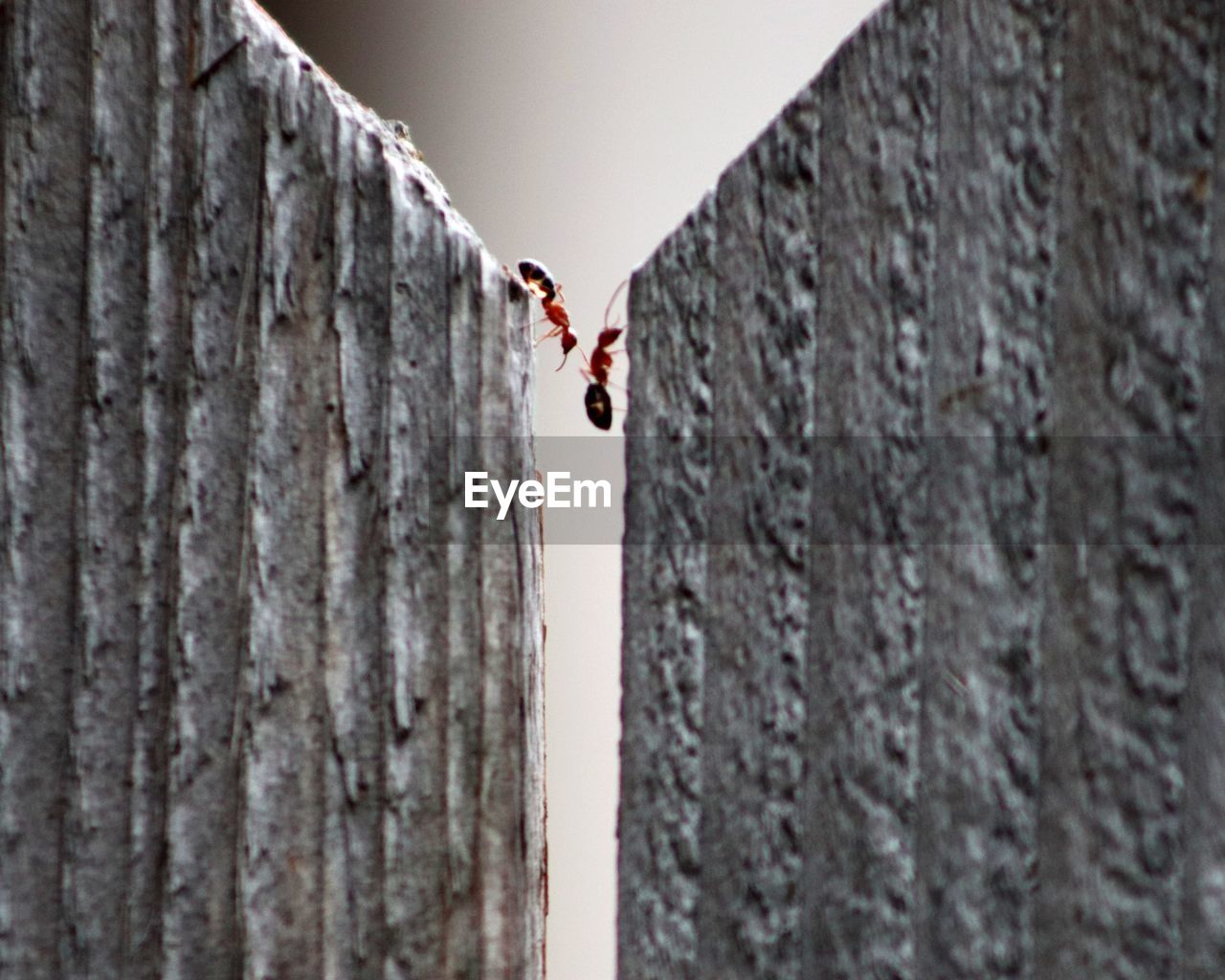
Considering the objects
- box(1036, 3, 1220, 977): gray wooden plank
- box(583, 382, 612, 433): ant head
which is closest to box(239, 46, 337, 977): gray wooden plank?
box(583, 382, 612, 433): ant head

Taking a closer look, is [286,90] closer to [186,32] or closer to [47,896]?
[186,32]

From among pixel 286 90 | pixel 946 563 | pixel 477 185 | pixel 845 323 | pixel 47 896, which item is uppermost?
pixel 477 185

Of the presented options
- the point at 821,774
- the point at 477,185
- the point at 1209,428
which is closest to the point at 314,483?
the point at 821,774

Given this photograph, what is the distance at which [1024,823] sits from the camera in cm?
46

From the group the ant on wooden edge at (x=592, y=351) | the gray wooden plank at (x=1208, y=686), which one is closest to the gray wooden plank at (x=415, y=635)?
the ant on wooden edge at (x=592, y=351)

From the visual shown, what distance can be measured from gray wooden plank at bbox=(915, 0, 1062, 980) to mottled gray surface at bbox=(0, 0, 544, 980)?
192 millimetres

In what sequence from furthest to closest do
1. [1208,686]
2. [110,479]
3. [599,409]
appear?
[599,409] < [110,479] < [1208,686]

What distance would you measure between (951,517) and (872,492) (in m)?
0.03

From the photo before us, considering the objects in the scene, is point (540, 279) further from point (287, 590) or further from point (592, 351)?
point (287, 590)

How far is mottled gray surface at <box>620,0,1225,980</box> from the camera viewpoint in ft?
1.47

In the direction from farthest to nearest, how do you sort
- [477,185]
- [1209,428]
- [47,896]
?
[477,185]
[47,896]
[1209,428]

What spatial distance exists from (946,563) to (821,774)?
108 millimetres

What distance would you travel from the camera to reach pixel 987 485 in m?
0.47

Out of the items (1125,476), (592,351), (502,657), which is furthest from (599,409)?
(1125,476)
